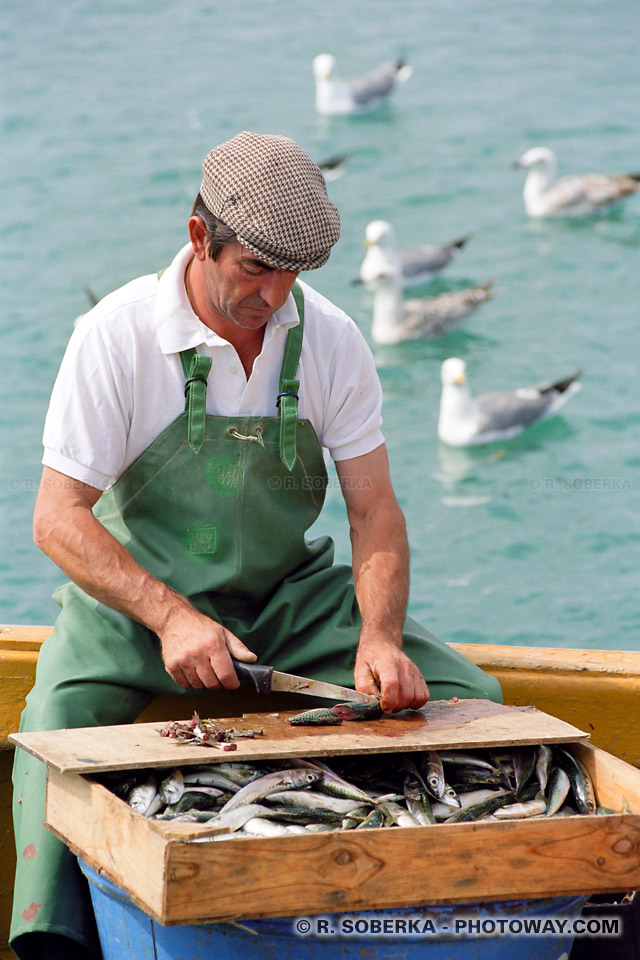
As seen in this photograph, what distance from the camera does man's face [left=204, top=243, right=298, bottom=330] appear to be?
110 inches

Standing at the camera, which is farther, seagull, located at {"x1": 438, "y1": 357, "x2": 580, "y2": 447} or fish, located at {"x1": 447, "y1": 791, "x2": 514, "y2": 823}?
seagull, located at {"x1": 438, "y1": 357, "x2": 580, "y2": 447}

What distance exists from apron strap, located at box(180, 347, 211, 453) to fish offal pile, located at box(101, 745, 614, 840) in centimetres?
81

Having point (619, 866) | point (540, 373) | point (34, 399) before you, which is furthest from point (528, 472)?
point (619, 866)

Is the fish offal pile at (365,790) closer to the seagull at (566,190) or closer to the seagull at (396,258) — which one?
the seagull at (396,258)

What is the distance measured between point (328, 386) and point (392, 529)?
1.33 feet

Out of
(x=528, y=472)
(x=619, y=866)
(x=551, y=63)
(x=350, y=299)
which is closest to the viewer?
(x=619, y=866)

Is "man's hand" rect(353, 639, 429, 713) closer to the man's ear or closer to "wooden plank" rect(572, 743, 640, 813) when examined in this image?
"wooden plank" rect(572, 743, 640, 813)

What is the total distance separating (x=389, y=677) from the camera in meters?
2.74

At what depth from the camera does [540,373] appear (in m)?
12.3

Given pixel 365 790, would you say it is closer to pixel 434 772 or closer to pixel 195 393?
pixel 434 772

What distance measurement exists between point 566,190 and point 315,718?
1299 centimetres

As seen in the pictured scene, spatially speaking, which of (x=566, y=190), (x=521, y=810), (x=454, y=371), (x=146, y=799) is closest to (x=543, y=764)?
(x=521, y=810)

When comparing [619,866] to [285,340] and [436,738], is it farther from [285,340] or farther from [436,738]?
[285,340]

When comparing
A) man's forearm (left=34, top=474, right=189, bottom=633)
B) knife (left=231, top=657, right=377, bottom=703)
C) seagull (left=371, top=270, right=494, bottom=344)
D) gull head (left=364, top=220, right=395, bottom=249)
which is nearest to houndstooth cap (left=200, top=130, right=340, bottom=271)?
man's forearm (left=34, top=474, right=189, bottom=633)
